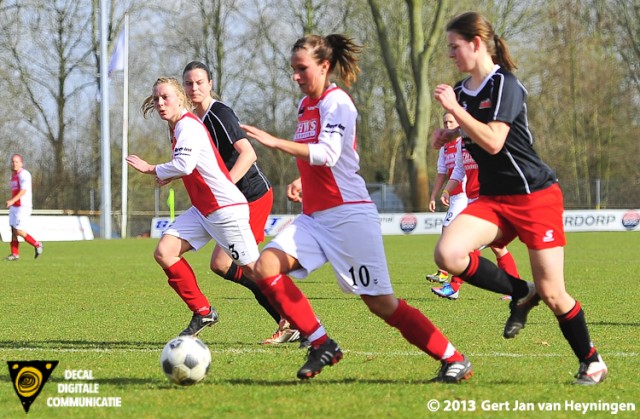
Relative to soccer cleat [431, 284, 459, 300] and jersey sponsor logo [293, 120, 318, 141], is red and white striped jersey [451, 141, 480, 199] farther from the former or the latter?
jersey sponsor logo [293, 120, 318, 141]

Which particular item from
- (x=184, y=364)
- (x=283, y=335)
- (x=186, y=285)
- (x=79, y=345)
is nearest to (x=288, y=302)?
(x=184, y=364)

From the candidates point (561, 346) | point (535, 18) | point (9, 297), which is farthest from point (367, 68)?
point (561, 346)

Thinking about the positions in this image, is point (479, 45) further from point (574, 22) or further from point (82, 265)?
point (574, 22)

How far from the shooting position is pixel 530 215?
5.48 m

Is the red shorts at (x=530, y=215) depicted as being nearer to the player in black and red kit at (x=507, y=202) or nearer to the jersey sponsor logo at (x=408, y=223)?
the player in black and red kit at (x=507, y=202)

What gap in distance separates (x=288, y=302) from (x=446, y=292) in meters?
5.76

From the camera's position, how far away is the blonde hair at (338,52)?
5602 mm

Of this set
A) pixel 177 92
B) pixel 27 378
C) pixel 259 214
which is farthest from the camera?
pixel 259 214

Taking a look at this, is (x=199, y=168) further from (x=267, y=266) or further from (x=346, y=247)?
(x=346, y=247)

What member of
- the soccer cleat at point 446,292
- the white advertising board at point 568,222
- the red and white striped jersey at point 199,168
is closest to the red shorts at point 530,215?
the red and white striped jersey at point 199,168

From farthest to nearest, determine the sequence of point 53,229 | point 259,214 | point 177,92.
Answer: point 53,229 < point 259,214 < point 177,92

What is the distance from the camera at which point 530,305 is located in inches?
222

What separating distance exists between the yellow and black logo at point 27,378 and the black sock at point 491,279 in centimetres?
235

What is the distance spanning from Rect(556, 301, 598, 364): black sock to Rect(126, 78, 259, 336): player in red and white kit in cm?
256
